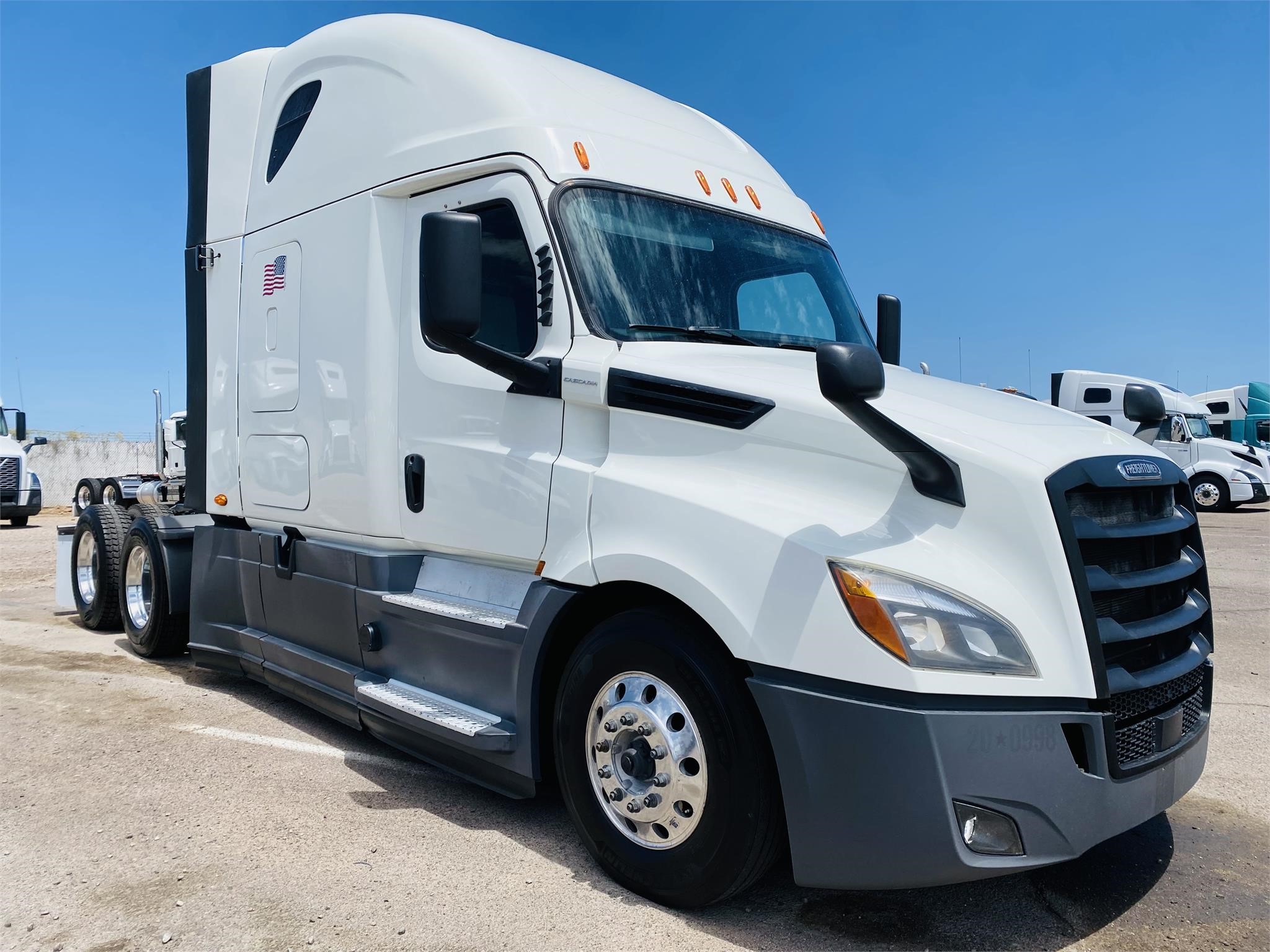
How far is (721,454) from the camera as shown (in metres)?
3.37

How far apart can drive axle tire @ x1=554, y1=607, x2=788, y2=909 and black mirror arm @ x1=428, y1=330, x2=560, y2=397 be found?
0.94m

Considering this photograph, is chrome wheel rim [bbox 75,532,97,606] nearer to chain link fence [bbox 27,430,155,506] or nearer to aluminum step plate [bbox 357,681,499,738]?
aluminum step plate [bbox 357,681,499,738]

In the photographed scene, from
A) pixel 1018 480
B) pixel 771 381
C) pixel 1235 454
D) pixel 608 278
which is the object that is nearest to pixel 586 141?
pixel 608 278

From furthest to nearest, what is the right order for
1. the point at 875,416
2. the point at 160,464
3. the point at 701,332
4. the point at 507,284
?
the point at 160,464
the point at 507,284
the point at 701,332
the point at 875,416

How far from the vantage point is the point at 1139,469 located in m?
3.30

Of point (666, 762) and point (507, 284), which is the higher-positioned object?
point (507, 284)

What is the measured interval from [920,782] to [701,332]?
1912mm

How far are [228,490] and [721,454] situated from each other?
148 inches

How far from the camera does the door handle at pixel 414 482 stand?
447 centimetres

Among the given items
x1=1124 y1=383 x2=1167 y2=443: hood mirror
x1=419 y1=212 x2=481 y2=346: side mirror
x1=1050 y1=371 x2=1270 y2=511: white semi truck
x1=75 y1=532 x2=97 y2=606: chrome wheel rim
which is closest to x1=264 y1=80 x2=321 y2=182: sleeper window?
x1=419 y1=212 x2=481 y2=346: side mirror

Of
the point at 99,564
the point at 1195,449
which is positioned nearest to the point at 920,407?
the point at 99,564

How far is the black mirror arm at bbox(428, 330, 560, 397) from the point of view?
3756 mm

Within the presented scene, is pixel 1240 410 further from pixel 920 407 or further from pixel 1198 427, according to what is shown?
pixel 920 407

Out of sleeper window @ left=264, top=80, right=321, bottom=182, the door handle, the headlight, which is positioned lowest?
the headlight
